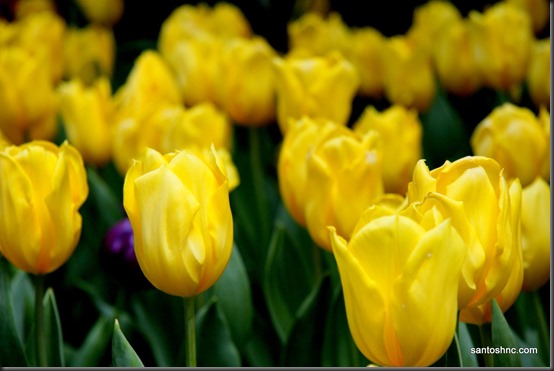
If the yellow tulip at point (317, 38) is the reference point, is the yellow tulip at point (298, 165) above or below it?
above

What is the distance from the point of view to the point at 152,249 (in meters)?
0.71

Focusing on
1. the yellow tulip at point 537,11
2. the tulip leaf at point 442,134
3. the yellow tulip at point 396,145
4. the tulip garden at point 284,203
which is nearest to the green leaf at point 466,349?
the tulip garden at point 284,203

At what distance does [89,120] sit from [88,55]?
52 cm

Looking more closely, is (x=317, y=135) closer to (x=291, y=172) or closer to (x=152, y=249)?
(x=291, y=172)

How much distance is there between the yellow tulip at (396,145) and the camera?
1.19 m

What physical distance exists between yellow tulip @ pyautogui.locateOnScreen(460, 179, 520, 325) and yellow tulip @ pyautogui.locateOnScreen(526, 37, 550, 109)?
71cm

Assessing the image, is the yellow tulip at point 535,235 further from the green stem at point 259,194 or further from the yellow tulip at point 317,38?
the yellow tulip at point 317,38

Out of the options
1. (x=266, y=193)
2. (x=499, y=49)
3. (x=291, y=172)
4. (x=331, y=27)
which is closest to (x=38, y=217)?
(x=291, y=172)

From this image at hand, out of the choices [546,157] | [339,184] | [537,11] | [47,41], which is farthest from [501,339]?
[47,41]

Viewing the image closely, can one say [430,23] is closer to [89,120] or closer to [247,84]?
[247,84]

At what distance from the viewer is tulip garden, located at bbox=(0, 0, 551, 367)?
2.12ft

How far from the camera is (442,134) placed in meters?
1.55

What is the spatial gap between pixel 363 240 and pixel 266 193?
92 cm

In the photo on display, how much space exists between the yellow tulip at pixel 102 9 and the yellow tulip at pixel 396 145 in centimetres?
113
